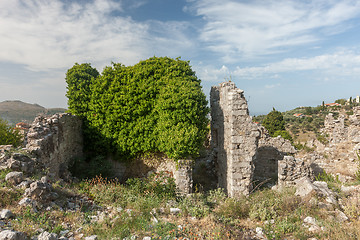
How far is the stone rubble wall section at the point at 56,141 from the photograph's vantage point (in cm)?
800

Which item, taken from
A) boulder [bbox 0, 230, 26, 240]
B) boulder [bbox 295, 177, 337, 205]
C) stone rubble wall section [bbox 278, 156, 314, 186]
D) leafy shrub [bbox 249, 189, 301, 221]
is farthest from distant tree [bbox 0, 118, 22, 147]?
boulder [bbox 295, 177, 337, 205]

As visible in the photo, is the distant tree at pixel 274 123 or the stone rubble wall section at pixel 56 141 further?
the distant tree at pixel 274 123

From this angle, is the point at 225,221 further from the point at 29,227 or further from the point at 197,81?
the point at 197,81

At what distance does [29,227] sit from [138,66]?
8.26 metres

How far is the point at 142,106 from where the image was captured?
10508 millimetres

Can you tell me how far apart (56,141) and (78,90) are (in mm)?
3484

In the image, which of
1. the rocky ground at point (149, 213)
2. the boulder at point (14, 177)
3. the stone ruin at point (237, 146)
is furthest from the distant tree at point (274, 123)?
the boulder at point (14, 177)

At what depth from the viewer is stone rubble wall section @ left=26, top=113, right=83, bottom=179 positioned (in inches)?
315

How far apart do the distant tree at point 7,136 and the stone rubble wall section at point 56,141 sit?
1774 mm

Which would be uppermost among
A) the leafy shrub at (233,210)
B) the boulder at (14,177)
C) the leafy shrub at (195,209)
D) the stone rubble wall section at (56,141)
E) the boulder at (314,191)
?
the stone rubble wall section at (56,141)

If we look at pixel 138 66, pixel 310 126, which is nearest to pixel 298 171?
pixel 138 66

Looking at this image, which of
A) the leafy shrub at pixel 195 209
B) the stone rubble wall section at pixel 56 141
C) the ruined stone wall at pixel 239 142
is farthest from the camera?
the ruined stone wall at pixel 239 142

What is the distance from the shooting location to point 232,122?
9094mm

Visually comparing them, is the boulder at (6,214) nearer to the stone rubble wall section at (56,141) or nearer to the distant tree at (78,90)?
the stone rubble wall section at (56,141)
